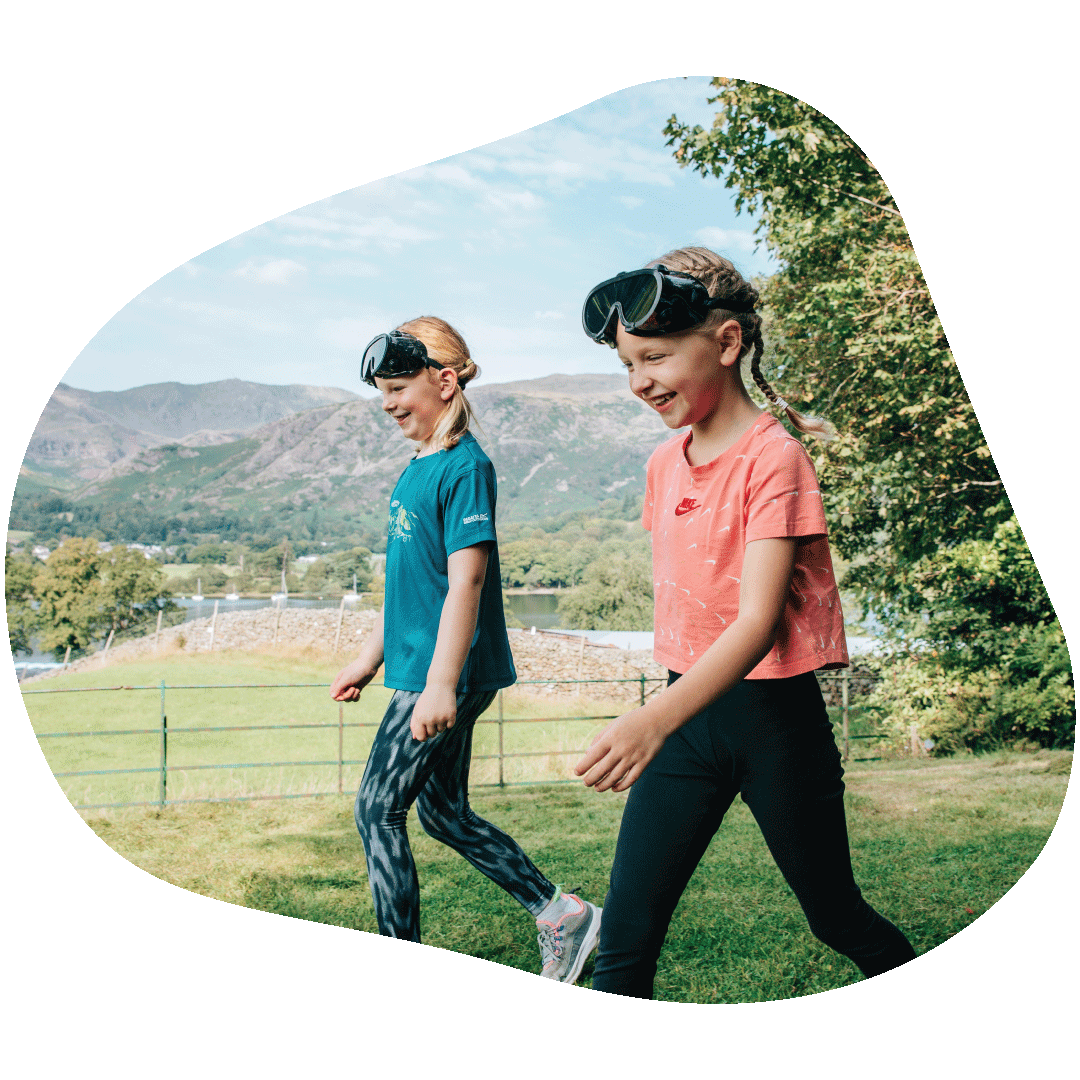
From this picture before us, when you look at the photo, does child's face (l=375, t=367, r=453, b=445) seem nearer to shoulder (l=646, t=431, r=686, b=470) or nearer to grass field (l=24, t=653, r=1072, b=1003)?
shoulder (l=646, t=431, r=686, b=470)

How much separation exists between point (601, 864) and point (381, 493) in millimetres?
1462

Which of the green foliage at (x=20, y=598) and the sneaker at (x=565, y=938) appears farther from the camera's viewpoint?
the green foliage at (x=20, y=598)

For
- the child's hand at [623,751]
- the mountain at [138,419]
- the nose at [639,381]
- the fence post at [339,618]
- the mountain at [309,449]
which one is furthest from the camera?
the mountain at [138,419]

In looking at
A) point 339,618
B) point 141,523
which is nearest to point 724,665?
point 339,618

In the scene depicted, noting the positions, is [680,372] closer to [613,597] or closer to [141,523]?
[613,597]

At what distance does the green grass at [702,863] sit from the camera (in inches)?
122

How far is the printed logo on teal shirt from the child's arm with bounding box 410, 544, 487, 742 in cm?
18

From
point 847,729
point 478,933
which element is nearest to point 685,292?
point 847,729

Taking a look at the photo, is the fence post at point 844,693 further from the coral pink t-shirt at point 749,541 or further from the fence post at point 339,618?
the fence post at point 339,618

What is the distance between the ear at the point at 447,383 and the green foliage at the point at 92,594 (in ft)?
4.76

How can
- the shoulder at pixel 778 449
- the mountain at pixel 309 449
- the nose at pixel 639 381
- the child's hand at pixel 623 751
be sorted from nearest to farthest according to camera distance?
1. the child's hand at pixel 623 751
2. the shoulder at pixel 778 449
3. the nose at pixel 639 381
4. the mountain at pixel 309 449

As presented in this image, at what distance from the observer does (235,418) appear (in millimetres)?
4047

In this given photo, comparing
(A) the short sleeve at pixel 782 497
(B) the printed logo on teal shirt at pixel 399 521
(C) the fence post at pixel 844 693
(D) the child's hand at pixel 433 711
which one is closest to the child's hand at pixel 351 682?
(D) the child's hand at pixel 433 711

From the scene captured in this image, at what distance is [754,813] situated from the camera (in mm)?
2910
